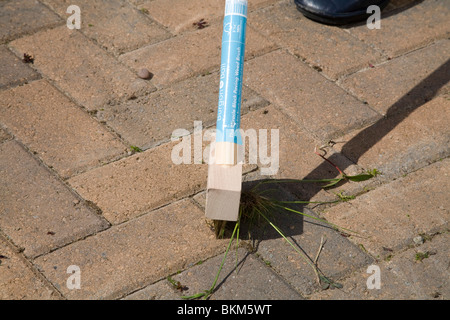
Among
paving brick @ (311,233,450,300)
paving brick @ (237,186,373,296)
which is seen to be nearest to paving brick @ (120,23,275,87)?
paving brick @ (237,186,373,296)

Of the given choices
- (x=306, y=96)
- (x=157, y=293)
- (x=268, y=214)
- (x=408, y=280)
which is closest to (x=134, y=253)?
(x=157, y=293)

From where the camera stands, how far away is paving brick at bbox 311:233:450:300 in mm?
1714

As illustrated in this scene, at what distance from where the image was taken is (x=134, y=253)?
1.82m

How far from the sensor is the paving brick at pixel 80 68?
2461 mm

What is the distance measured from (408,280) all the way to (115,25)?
179 centimetres

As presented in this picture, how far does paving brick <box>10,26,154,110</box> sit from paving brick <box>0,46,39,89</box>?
5 centimetres

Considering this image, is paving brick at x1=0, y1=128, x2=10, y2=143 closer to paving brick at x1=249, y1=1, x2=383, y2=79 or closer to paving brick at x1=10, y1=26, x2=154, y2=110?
paving brick at x1=10, y1=26, x2=154, y2=110

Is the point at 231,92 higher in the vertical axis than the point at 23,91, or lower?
lower

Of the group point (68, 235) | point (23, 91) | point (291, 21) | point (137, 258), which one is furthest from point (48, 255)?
point (291, 21)

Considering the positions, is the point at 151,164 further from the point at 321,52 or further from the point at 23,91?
the point at 321,52

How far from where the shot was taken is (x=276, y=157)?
7.13ft

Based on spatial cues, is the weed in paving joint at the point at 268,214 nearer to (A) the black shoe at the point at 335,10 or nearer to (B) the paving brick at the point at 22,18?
(A) the black shoe at the point at 335,10

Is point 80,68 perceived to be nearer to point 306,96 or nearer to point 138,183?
point 138,183

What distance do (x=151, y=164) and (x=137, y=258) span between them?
435mm
